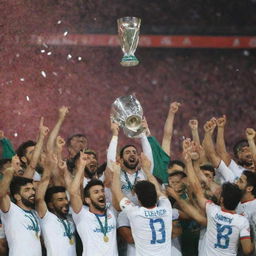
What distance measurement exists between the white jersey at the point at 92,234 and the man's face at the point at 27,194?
0.97 feet

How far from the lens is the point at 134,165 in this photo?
575 centimetres

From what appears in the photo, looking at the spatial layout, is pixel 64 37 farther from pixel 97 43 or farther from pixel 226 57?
pixel 226 57

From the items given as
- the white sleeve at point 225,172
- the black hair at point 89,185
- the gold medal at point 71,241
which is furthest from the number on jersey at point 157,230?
the white sleeve at point 225,172

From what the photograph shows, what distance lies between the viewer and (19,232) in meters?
5.13

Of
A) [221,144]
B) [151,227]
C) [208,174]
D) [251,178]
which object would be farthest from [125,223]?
[221,144]

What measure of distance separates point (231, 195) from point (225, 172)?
0.85m

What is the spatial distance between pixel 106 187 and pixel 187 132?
3.41m

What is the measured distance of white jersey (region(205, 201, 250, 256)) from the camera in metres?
5.09

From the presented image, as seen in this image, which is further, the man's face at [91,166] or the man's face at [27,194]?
the man's face at [91,166]

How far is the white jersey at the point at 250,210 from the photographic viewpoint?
5332 millimetres

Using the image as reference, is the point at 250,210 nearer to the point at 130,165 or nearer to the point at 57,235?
the point at 130,165

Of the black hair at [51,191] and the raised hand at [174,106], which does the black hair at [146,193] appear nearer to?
the black hair at [51,191]

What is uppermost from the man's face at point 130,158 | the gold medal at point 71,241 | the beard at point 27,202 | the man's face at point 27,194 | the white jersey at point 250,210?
the man's face at point 130,158

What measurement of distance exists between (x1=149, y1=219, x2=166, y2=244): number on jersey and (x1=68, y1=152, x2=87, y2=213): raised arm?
1.63 feet
